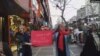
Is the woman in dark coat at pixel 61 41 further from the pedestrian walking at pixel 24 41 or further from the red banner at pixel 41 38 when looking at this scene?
the pedestrian walking at pixel 24 41

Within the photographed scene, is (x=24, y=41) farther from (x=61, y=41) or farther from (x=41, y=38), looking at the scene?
(x=61, y=41)

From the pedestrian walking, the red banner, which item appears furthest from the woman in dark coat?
the pedestrian walking

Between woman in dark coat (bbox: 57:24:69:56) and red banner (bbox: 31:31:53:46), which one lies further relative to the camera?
red banner (bbox: 31:31:53:46)

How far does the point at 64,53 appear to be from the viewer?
42.2 ft

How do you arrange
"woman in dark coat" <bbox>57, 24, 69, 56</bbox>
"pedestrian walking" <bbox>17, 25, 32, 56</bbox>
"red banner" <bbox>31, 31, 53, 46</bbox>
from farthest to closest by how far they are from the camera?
"red banner" <bbox>31, 31, 53, 46</bbox> < "pedestrian walking" <bbox>17, 25, 32, 56</bbox> < "woman in dark coat" <bbox>57, 24, 69, 56</bbox>

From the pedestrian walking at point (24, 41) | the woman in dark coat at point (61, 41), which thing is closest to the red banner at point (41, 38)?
the pedestrian walking at point (24, 41)

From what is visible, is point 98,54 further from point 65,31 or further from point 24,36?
point 24,36

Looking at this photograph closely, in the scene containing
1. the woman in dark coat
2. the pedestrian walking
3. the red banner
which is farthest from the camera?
the red banner

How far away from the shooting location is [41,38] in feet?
48.2

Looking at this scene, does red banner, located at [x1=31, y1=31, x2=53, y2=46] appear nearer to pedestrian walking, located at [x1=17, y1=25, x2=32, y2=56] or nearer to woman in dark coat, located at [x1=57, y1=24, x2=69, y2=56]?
pedestrian walking, located at [x1=17, y1=25, x2=32, y2=56]

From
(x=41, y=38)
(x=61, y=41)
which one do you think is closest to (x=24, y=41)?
(x=41, y=38)

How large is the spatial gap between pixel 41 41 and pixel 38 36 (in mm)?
257

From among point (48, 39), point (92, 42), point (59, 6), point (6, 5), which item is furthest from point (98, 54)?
point (59, 6)

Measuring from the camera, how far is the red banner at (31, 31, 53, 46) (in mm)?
14527
